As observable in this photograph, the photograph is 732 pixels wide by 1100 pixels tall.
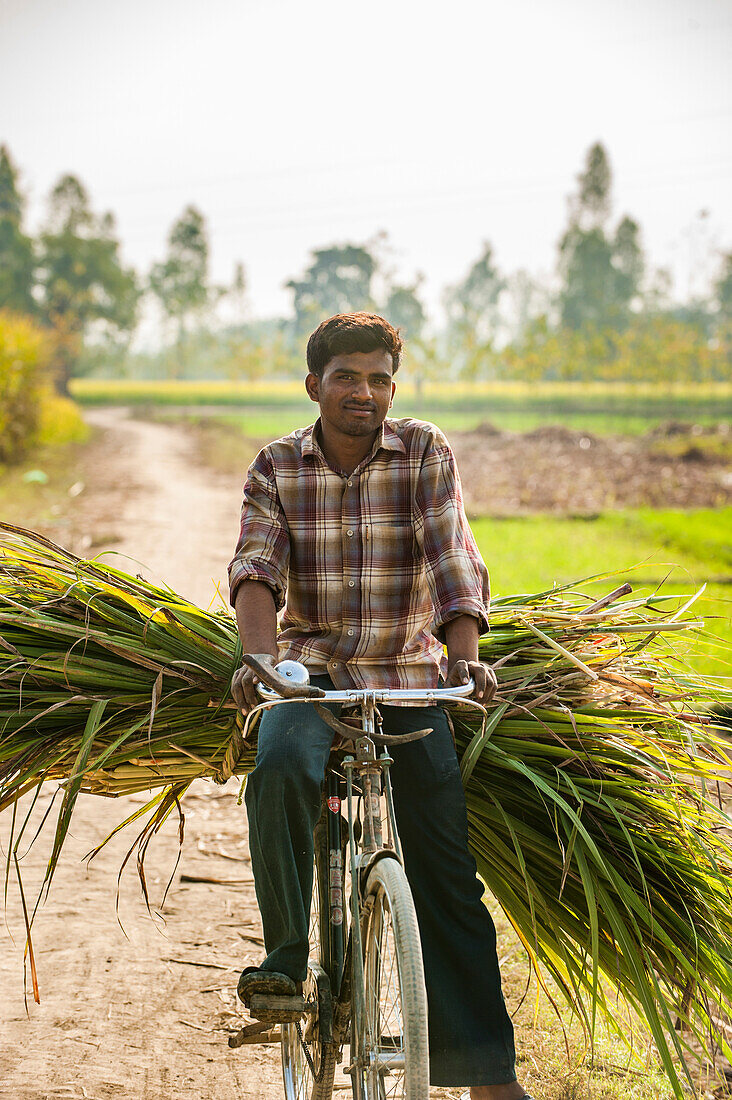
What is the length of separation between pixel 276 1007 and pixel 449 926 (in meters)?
0.40

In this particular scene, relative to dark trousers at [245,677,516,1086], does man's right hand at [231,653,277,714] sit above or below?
above

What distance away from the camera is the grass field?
1216 inches

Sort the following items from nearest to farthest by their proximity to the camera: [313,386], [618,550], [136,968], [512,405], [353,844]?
[353,844]
[313,386]
[136,968]
[618,550]
[512,405]

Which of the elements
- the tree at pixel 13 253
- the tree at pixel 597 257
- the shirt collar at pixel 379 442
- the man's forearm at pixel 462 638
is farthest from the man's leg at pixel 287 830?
the tree at pixel 597 257

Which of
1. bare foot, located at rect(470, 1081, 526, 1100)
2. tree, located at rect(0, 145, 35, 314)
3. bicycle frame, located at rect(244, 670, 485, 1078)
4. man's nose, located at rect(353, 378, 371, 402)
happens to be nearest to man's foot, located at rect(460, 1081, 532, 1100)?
bare foot, located at rect(470, 1081, 526, 1100)

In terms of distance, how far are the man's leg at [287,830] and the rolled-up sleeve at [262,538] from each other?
1.32 ft

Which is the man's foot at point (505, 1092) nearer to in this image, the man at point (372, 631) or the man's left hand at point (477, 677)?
the man at point (372, 631)

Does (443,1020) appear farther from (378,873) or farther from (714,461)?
(714,461)

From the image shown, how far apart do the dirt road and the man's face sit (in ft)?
1.92

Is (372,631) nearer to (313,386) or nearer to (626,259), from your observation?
(313,386)

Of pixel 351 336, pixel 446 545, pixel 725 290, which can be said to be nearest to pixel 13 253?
pixel 725 290

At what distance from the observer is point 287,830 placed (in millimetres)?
2029

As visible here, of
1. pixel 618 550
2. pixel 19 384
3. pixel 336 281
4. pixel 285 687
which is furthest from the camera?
pixel 336 281

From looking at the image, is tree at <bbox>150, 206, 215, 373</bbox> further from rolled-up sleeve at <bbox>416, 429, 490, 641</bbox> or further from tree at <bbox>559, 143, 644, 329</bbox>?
rolled-up sleeve at <bbox>416, 429, 490, 641</bbox>
